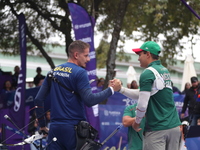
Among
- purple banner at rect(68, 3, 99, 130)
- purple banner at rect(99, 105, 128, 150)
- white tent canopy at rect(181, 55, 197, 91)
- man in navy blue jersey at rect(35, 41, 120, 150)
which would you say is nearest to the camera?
man in navy blue jersey at rect(35, 41, 120, 150)

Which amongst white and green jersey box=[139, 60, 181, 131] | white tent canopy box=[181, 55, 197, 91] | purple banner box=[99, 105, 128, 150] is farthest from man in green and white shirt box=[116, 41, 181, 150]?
white tent canopy box=[181, 55, 197, 91]

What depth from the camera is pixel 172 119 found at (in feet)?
19.4

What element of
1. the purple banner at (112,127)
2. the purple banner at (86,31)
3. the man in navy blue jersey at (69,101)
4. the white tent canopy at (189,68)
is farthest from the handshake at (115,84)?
the white tent canopy at (189,68)

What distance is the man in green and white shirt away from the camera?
18.9 ft

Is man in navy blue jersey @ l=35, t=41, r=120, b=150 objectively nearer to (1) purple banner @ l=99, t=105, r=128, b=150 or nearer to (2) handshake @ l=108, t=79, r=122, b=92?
(2) handshake @ l=108, t=79, r=122, b=92

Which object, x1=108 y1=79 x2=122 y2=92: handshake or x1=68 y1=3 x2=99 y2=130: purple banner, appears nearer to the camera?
x1=108 y1=79 x2=122 y2=92: handshake

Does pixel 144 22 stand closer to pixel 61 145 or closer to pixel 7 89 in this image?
pixel 7 89

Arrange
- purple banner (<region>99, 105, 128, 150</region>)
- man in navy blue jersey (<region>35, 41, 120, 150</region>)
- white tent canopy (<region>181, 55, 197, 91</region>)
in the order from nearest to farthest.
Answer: man in navy blue jersey (<region>35, 41, 120, 150</region>), purple banner (<region>99, 105, 128, 150</region>), white tent canopy (<region>181, 55, 197, 91</region>)

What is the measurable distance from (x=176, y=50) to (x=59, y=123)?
16526 millimetres

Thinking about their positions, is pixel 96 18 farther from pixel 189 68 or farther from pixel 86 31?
pixel 189 68

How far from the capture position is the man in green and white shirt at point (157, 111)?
5754 millimetres

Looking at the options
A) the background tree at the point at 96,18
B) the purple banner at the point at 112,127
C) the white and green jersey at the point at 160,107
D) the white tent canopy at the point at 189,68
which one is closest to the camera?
the white and green jersey at the point at 160,107

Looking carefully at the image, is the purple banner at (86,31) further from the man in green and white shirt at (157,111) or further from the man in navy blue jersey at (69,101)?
the man in navy blue jersey at (69,101)

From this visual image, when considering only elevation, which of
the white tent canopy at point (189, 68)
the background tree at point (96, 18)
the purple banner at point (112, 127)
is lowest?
the purple banner at point (112, 127)
